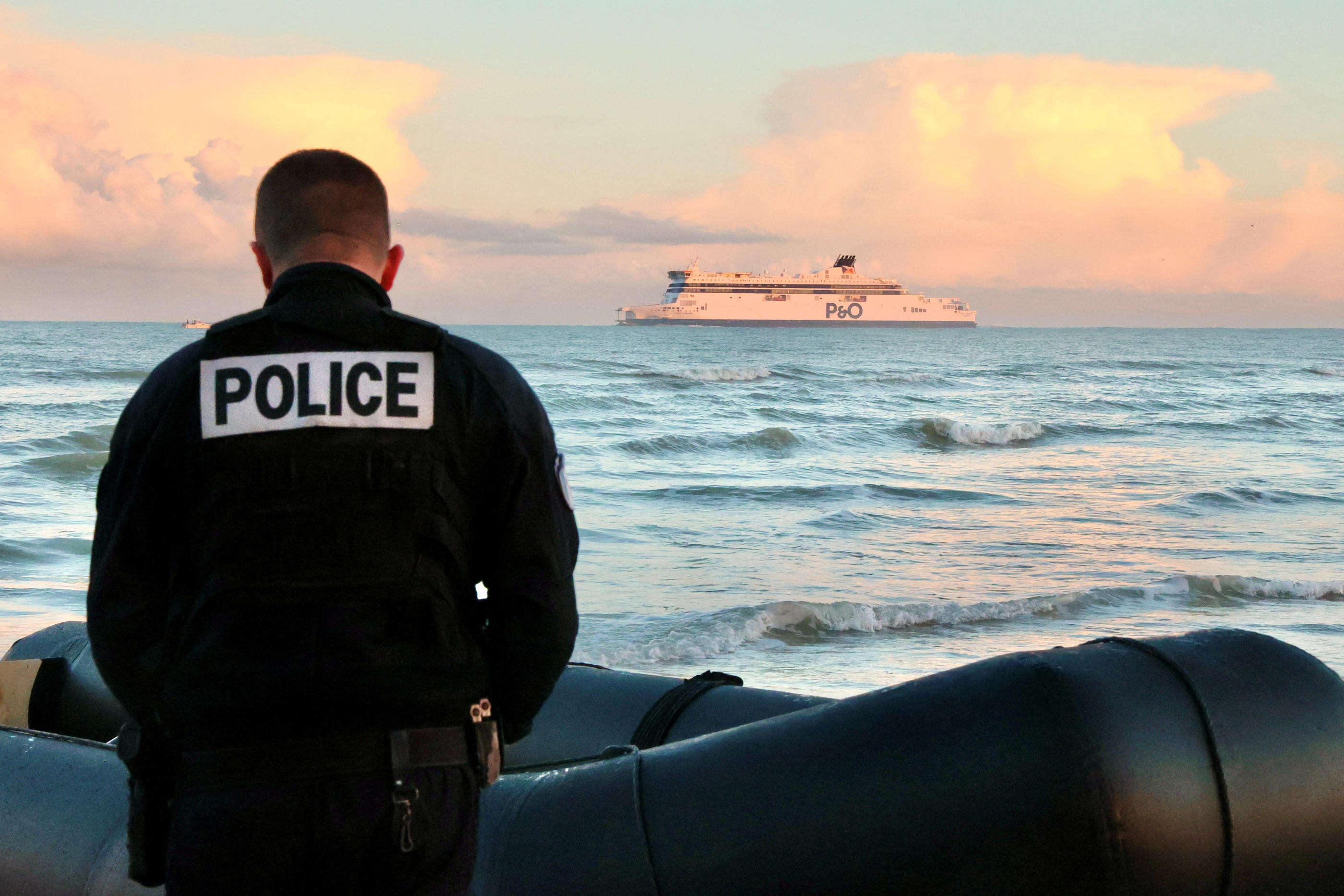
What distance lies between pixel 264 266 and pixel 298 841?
2.15 feet

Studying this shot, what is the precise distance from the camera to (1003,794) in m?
1.61

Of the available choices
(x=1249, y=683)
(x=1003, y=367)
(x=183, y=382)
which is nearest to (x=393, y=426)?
(x=183, y=382)

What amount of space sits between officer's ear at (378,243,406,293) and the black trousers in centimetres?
57

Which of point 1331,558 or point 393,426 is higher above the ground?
point 393,426

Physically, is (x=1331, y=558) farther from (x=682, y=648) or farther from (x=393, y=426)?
(x=393, y=426)

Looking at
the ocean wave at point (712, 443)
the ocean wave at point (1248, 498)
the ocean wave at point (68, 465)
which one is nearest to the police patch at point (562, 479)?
the ocean wave at point (1248, 498)

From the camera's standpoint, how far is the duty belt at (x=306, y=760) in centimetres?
118

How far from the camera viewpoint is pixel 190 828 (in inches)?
46.9

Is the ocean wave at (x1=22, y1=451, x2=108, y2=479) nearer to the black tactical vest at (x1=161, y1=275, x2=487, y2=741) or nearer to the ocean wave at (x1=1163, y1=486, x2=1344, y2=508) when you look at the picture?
the ocean wave at (x1=1163, y1=486, x2=1344, y2=508)

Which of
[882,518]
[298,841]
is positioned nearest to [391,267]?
[298,841]

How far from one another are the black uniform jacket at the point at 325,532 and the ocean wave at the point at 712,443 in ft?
44.6

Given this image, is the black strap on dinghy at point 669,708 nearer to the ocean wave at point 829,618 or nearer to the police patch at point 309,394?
the police patch at point 309,394

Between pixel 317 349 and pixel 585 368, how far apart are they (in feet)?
105

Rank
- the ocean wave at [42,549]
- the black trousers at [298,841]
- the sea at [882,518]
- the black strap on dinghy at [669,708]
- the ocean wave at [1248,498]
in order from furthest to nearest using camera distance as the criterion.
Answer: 1. the ocean wave at [1248,498]
2. the ocean wave at [42,549]
3. the sea at [882,518]
4. the black strap on dinghy at [669,708]
5. the black trousers at [298,841]
